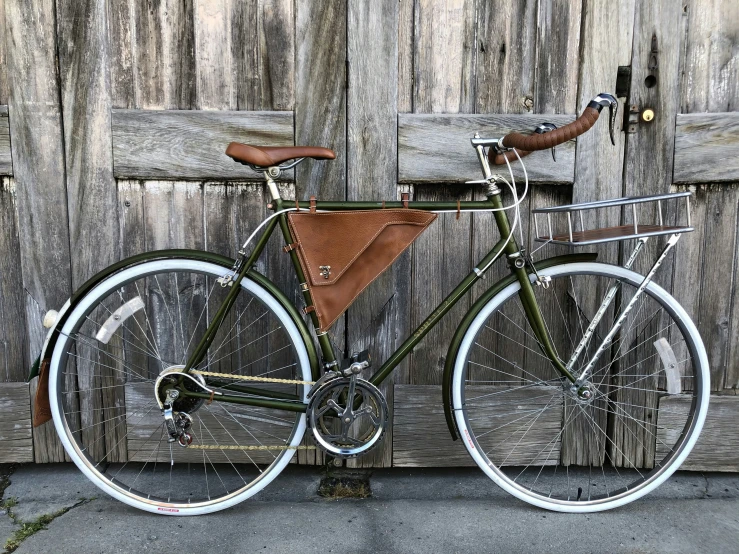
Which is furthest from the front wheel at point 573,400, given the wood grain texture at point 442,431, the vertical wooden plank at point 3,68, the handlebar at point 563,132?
the vertical wooden plank at point 3,68

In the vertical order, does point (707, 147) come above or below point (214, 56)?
below

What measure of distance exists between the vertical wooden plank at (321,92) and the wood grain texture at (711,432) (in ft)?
5.91

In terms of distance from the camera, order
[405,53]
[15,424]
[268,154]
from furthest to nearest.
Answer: [15,424]
[405,53]
[268,154]

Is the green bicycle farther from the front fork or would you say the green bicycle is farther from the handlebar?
the handlebar

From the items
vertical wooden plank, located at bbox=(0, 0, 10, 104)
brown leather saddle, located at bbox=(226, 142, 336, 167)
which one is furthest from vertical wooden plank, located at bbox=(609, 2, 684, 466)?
vertical wooden plank, located at bbox=(0, 0, 10, 104)

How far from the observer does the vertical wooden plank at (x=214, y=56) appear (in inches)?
102

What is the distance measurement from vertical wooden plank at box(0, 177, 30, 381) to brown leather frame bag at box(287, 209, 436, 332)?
133 centimetres

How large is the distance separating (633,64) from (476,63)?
2.19 feet

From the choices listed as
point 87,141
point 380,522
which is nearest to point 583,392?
point 380,522

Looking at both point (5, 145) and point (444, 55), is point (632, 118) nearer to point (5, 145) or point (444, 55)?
point (444, 55)

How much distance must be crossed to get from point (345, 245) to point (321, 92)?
→ 72cm

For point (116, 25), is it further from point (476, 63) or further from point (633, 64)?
point (633, 64)

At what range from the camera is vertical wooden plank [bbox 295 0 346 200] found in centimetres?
260

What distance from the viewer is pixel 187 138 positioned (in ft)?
8.72
